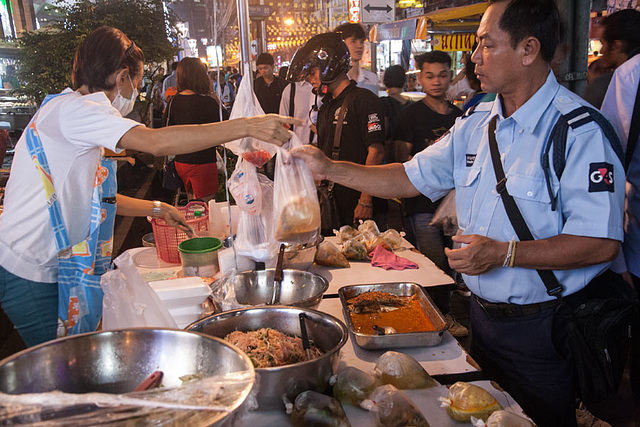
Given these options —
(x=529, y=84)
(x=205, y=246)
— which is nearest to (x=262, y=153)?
(x=205, y=246)

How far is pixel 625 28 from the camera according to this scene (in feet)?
12.9

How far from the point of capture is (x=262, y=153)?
2.24 meters

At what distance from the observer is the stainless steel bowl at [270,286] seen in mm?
2289

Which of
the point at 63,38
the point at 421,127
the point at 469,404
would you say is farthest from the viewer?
→ the point at 63,38

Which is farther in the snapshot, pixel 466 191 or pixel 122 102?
pixel 122 102

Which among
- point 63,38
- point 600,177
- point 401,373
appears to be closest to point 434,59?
point 600,177

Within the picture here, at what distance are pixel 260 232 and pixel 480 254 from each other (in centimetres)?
107

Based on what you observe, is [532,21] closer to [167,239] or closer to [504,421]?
[504,421]

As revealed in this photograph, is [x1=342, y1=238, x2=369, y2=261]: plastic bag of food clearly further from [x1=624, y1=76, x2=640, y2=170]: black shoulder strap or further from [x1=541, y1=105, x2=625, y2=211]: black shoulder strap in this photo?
[x1=624, y1=76, x2=640, y2=170]: black shoulder strap

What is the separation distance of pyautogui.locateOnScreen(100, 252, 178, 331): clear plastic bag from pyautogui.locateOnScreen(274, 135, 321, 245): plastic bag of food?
0.64m

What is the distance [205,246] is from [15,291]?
35.5 inches

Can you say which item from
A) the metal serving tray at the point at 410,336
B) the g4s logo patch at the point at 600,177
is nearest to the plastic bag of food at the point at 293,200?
the metal serving tray at the point at 410,336

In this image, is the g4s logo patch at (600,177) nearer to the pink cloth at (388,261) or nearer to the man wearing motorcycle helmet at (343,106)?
the pink cloth at (388,261)

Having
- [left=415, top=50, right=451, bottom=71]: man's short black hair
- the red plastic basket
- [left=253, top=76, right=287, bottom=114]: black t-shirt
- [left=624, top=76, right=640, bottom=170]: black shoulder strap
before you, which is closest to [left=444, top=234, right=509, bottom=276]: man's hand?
[left=624, top=76, right=640, bottom=170]: black shoulder strap
